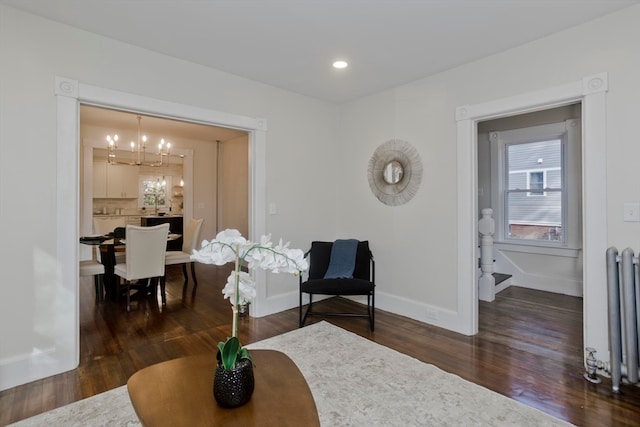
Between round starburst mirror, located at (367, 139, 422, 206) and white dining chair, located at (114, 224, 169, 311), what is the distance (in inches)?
106

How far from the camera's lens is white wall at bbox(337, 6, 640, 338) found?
7.51 feet

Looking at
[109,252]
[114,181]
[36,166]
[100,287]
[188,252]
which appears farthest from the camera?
[114,181]

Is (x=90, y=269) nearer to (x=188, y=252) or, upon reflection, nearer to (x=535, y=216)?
(x=188, y=252)

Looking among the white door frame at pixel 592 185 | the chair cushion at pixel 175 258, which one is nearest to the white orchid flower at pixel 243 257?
the white door frame at pixel 592 185

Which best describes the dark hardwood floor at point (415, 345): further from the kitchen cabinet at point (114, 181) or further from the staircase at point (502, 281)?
the kitchen cabinet at point (114, 181)

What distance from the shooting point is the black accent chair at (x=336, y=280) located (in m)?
3.32

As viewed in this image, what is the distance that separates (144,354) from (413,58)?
353cm

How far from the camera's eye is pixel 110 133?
19.8 feet

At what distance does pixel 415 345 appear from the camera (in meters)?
2.93

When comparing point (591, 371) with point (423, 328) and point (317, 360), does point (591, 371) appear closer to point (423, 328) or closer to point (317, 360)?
point (423, 328)

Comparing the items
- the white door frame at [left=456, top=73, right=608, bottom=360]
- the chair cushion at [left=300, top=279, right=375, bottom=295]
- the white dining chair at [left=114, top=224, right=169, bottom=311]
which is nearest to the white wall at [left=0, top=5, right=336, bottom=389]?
the white dining chair at [left=114, top=224, right=169, bottom=311]

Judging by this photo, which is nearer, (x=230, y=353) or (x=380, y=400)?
(x=230, y=353)

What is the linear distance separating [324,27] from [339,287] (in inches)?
92.1

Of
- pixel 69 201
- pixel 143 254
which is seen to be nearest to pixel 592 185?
pixel 69 201
